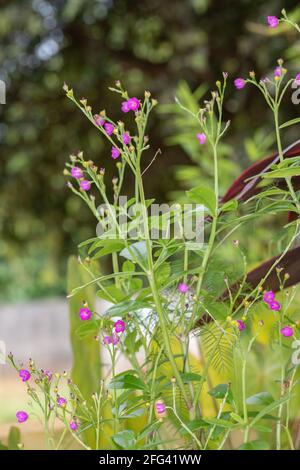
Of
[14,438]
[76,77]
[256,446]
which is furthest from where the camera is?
[76,77]

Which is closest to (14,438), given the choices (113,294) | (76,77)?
(113,294)

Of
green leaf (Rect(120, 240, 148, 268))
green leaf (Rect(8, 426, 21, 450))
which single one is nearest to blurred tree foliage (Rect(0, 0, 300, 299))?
green leaf (Rect(8, 426, 21, 450))

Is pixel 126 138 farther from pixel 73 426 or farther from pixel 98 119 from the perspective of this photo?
pixel 73 426

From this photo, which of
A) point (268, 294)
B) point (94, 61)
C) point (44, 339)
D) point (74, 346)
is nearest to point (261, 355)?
point (74, 346)

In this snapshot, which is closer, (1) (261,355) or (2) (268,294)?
(2) (268,294)

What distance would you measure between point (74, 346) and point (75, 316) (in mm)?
38

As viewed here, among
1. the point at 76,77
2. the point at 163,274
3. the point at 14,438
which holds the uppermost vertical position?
the point at 76,77

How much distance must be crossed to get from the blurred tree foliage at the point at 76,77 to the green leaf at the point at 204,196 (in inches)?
74.7

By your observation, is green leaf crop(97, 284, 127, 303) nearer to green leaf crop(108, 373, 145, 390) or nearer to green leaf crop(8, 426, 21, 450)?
green leaf crop(108, 373, 145, 390)

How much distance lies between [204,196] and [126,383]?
10cm

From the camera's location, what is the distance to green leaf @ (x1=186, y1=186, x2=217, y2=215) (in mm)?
302

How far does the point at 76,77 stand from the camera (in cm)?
243
